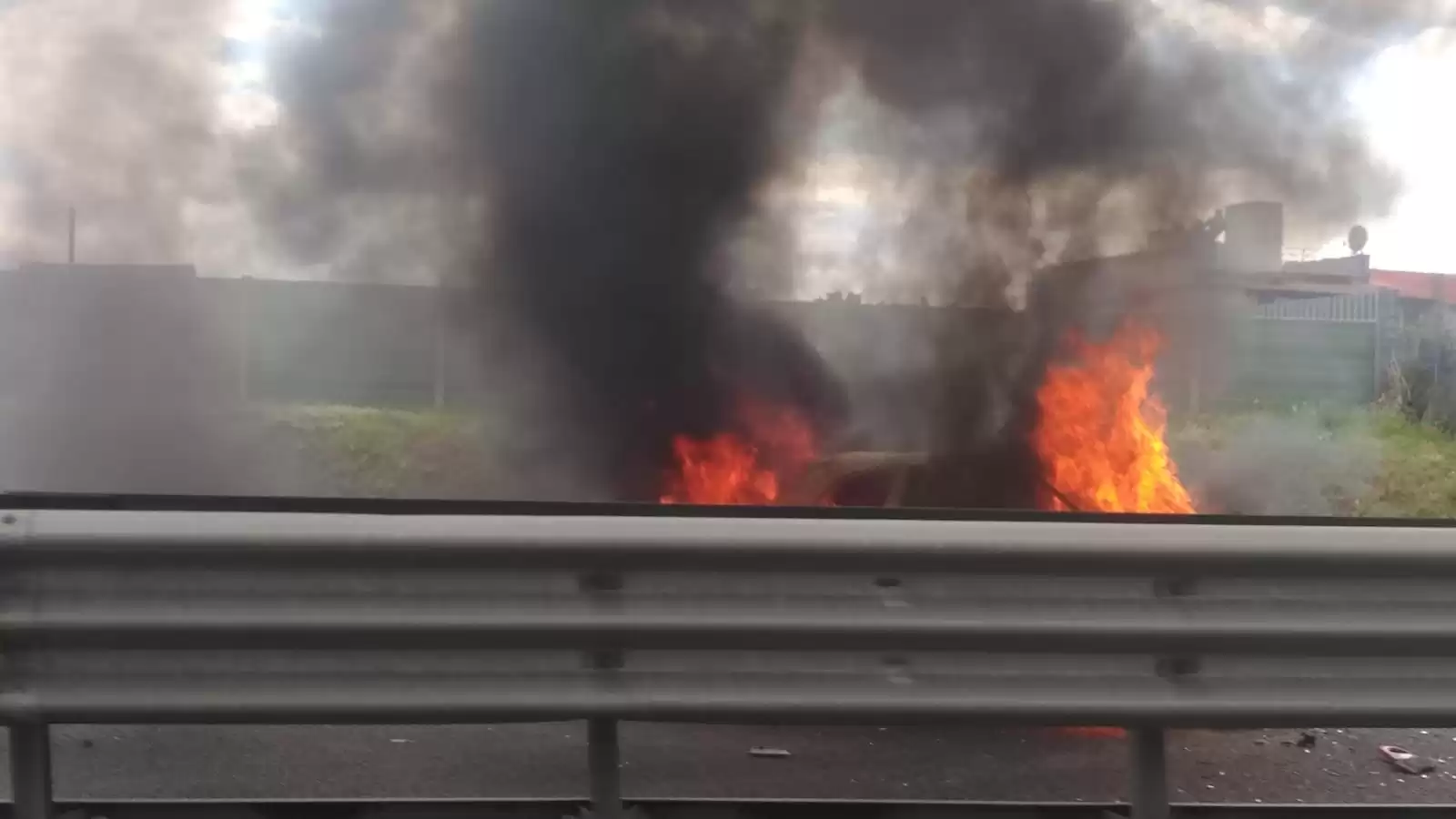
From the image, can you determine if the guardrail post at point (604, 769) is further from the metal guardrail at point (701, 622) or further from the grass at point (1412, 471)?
the grass at point (1412, 471)

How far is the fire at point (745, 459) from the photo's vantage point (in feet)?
28.7

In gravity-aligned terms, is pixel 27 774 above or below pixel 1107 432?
below

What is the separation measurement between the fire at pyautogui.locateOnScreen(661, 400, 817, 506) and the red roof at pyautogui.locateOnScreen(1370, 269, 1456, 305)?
584cm

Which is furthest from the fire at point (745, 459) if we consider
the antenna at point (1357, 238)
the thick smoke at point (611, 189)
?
the antenna at point (1357, 238)

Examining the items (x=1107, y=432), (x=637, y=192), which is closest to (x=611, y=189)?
(x=637, y=192)

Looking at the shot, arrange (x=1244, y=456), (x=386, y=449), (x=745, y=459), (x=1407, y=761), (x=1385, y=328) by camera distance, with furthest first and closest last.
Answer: (x=1385, y=328)
(x=386, y=449)
(x=1244, y=456)
(x=745, y=459)
(x=1407, y=761)

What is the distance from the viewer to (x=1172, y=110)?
29.4 feet

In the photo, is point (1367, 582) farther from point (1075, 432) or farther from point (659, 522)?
point (1075, 432)

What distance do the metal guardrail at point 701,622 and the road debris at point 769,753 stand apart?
0.69 metres

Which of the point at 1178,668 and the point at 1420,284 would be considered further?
the point at 1420,284

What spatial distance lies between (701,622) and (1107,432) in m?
6.40

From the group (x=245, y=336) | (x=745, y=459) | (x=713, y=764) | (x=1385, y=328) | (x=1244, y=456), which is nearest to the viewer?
(x=713, y=764)

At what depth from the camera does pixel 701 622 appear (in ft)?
7.72

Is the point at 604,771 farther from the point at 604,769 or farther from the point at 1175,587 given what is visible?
the point at 1175,587
